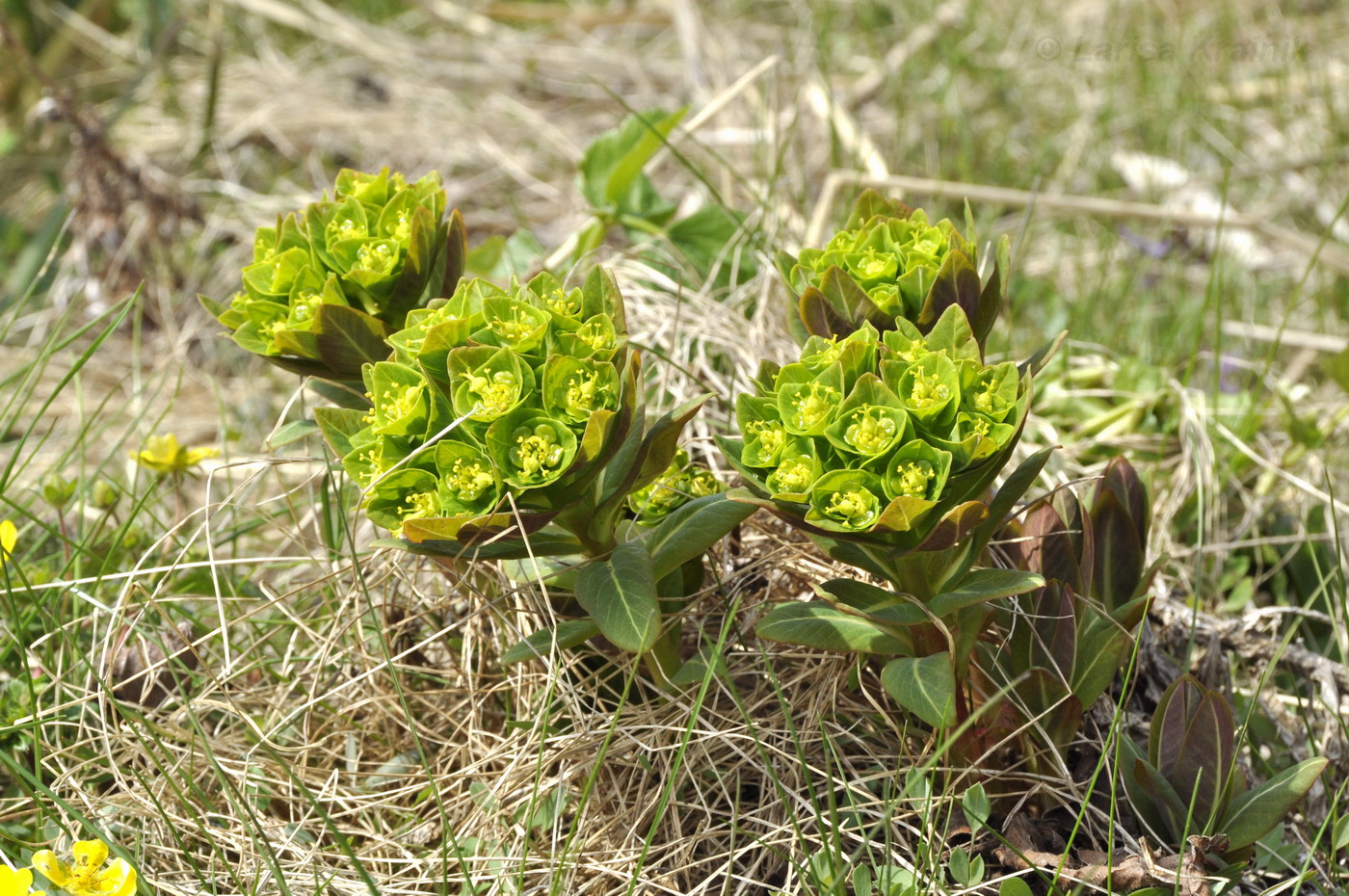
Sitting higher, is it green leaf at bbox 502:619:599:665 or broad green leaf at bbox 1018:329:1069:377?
broad green leaf at bbox 1018:329:1069:377

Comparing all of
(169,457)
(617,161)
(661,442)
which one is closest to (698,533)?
(661,442)

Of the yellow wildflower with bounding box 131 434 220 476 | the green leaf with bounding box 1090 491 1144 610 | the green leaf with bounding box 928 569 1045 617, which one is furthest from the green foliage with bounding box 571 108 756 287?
Result: the green leaf with bounding box 928 569 1045 617

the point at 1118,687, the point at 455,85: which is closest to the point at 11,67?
the point at 455,85

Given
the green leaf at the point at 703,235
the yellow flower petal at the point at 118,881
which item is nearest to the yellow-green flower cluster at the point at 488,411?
the yellow flower petal at the point at 118,881

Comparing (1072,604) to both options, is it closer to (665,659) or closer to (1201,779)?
(1201,779)

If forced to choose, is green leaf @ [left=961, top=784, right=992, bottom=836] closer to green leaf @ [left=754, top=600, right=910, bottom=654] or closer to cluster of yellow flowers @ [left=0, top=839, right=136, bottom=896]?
green leaf @ [left=754, top=600, right=910, bottom=654]

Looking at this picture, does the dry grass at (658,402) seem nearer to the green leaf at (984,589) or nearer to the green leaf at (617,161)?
the green leaf at (617,161)

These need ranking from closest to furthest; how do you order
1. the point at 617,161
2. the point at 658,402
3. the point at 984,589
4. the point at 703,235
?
the point at 984,589
the point at 658,402
the point at 617,161
the point at 703,235

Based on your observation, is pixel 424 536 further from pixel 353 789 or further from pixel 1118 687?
pixel 1118 687
